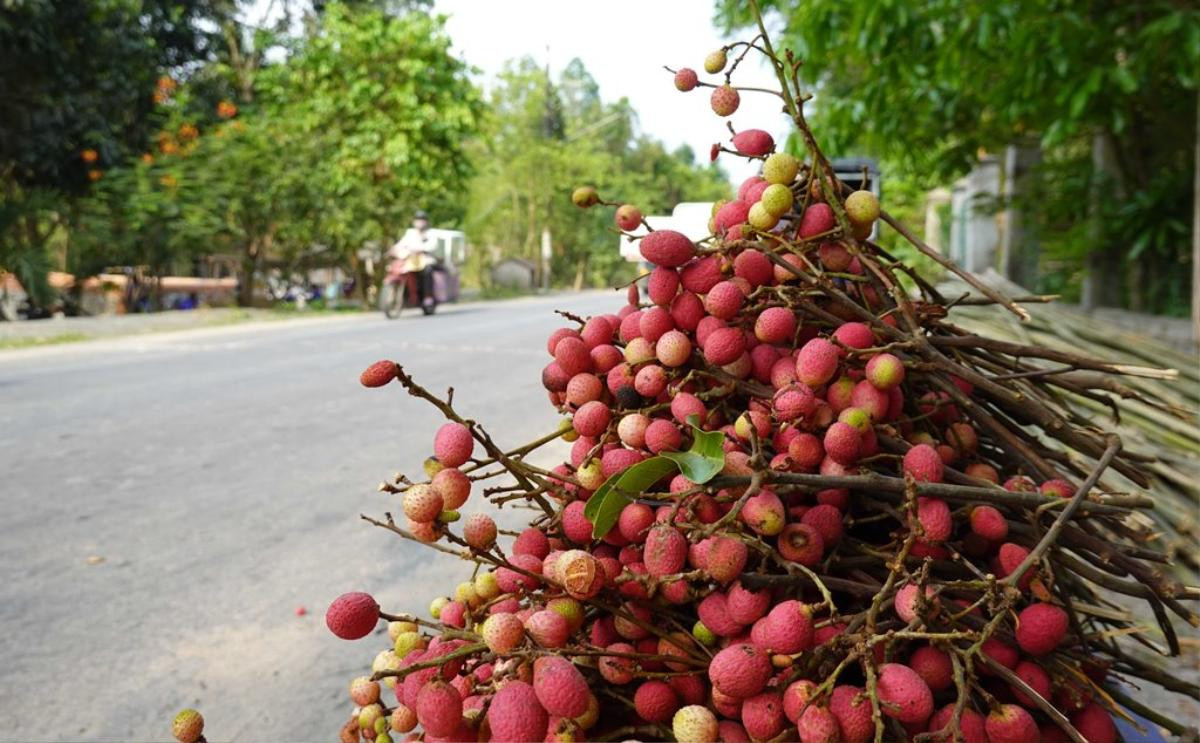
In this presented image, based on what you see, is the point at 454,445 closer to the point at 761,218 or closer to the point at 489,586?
Answer: the point at 489,586

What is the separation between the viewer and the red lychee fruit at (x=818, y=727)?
0.69m

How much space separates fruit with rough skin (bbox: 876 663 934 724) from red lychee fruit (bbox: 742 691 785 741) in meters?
0.08

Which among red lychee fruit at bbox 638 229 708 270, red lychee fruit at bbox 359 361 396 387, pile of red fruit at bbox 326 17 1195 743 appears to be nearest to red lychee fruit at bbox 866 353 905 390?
pile of red fruit at bbox 326 17 1195 743

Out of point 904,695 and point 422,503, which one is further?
point 422,503

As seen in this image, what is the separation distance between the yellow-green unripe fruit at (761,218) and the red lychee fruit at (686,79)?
0.58 ft

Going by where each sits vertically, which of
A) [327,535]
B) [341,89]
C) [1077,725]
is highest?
[341,89]

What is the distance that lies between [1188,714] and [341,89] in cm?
1706

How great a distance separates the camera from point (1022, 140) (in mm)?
7840

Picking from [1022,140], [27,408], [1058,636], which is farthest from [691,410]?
[1022,140]

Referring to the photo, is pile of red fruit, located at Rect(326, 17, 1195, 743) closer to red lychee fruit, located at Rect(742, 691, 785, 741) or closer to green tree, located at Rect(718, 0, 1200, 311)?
red lychee fruit, located at Rect(742, 691, 785, 741)

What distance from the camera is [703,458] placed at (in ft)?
2.57

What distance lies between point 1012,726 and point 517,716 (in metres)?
0.38

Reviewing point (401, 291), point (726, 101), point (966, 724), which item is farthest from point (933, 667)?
point (401, 291)

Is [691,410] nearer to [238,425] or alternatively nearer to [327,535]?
[327,535]
